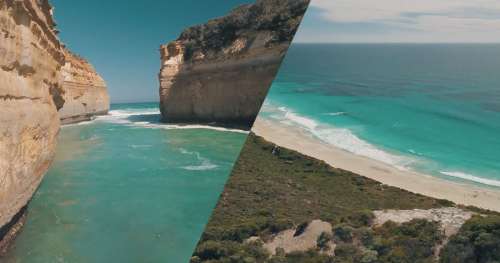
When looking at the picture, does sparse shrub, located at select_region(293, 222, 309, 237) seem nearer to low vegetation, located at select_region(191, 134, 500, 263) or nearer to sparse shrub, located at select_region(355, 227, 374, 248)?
low vegetation, located at select_region(191, 134, 500, 263)

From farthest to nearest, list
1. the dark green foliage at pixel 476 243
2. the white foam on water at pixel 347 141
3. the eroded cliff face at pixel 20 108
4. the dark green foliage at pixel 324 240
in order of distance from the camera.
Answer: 1. the eroded cliff face at pixel 20 108
2. the white foam on water at pixel 347 141
3. the dark green foliage at pixel 324 240
4. the dark green foliage at pixel 476 243

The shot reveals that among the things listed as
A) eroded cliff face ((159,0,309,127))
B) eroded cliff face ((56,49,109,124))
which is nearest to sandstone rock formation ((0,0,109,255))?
eroded cliff face ((159,0,309,127))

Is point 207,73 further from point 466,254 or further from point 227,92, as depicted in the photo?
point 466,254

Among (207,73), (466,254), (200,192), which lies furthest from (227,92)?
(466,254)

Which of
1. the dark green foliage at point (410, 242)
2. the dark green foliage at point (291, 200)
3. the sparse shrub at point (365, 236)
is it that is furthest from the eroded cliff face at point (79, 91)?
the dark green foliage at point (410, 242)

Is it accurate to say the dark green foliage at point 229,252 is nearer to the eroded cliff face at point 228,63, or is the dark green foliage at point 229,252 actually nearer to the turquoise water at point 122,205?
the turquoise water at point 122,205

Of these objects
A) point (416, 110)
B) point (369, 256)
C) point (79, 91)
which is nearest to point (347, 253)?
point (369, 256)
